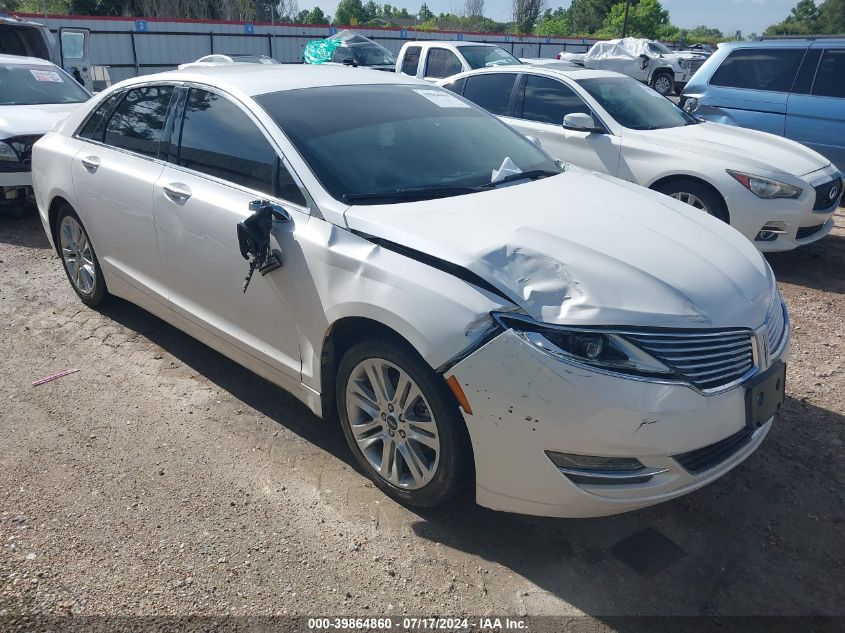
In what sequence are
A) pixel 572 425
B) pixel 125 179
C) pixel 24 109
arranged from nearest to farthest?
pixel 572 425
pixel 125 179
pixel 24 109

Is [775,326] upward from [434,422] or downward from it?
upward

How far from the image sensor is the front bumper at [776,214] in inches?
227

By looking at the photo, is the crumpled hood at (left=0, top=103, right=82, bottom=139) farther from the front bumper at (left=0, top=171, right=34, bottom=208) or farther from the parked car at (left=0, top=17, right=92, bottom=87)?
the parked car at (left=0, top=17, right=92, bottom=87)

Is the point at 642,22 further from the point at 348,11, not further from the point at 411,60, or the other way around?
the point at 411,60

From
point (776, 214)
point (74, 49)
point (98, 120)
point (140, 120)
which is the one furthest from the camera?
point (74, 49)

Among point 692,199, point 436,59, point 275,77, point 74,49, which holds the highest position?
point 275,77

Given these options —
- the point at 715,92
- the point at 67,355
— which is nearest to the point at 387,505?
the point at 67,355

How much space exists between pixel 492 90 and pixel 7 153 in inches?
201

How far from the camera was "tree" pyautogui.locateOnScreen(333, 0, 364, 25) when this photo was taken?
74688 millimetres

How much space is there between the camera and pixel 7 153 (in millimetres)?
7113

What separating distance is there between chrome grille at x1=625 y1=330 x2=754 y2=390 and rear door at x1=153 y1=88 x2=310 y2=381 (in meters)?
1.57

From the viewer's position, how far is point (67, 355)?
4.47 metres

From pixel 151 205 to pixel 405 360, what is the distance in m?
2.02

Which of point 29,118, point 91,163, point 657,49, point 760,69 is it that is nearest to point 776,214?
point 760,69
